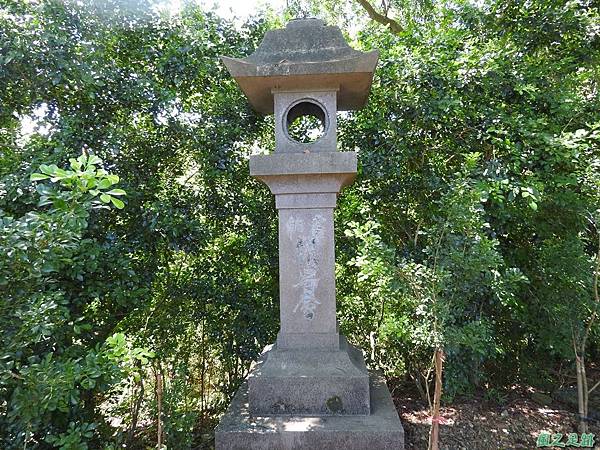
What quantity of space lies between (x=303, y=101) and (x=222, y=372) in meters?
3.52

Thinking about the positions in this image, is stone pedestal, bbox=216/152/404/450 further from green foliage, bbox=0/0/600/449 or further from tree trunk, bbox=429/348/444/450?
green foliage, bbox=0/0/600/449

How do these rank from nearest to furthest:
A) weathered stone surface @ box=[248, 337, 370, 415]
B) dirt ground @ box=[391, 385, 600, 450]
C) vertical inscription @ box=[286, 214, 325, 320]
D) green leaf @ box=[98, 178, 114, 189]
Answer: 1. green leaf @ box=[98, 178, 114, 189]
2. weathered stone surface @ box=[248, 337, 370, 415]
3. vertical inscription @ box=[286, 214, 325, 320]
4. dirt ground @ box=[391, 385, 600, 450]

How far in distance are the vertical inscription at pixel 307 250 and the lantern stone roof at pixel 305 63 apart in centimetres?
118

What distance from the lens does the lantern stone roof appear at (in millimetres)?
3354

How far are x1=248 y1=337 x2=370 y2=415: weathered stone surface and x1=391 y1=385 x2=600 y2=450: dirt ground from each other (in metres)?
1.32

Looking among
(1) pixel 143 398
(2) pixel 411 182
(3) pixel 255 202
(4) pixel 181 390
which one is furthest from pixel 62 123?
(2) pixel 411 182

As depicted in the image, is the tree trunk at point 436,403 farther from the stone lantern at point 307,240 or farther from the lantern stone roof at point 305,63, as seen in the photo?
the lantern stone roof at point 305,63

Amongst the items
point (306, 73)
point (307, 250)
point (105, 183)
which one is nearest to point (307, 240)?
point (307, 250)

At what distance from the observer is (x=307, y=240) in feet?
11.5

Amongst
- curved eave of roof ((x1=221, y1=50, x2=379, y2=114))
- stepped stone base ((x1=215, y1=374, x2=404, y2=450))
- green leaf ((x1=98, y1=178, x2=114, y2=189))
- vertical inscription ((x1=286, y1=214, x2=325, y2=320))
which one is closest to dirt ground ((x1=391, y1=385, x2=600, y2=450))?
stepped stone base ((x1=215, y1=374, x2=404, y2=450))

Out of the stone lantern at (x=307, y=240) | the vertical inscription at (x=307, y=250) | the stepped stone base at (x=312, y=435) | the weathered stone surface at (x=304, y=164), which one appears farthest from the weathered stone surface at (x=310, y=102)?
the stepped stone base at (x=312, y=435)

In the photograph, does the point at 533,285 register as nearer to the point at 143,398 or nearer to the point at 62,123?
Result: the point at 143,398

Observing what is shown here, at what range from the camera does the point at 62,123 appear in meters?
3.75

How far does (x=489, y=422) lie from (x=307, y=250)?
Answer: 118 inches
